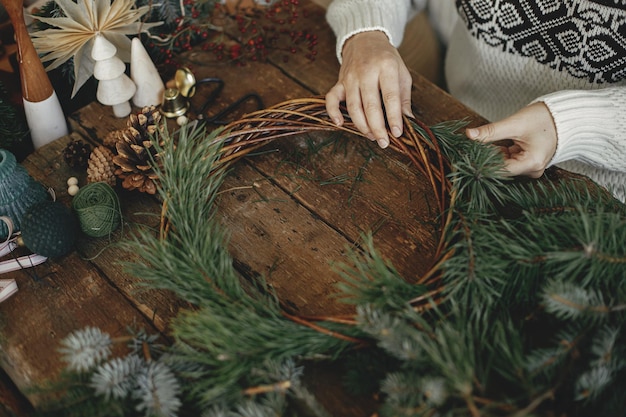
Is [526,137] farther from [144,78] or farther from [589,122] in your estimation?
Result: [144,78]

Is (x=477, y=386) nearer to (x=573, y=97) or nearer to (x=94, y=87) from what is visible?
(x=573, y=97)

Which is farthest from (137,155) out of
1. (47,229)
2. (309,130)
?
(309,130)

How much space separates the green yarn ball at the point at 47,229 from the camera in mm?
769

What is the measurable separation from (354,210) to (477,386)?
1.17 ft

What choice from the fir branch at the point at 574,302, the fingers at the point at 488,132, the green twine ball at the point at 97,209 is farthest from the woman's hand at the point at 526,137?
the green twine ball at the point at 97,209

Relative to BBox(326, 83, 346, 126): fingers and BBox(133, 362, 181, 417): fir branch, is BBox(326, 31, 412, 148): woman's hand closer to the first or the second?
BBox(326, 83, 346, 126): fingers

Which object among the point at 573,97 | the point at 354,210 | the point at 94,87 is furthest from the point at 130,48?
the point at 573,97

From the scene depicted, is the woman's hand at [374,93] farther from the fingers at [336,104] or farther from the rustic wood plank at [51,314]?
the rustic wood plank at [51,314]

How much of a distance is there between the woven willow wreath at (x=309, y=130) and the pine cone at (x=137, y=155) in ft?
0.37

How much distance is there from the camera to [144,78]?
3.22ft

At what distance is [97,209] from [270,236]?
26 centimetres

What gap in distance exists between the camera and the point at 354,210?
0.86 metres

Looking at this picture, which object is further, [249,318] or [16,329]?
[16,329]

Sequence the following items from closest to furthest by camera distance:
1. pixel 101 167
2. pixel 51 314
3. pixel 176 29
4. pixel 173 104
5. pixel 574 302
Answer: pixel 574 302
pixel 51 314
pixel 101 167
pixel 173 104
pixel 176 29
